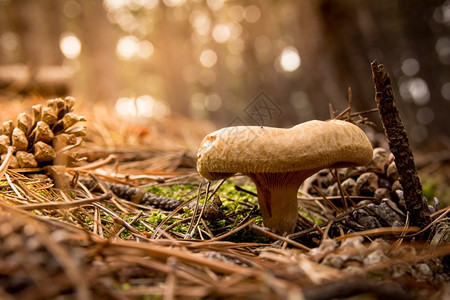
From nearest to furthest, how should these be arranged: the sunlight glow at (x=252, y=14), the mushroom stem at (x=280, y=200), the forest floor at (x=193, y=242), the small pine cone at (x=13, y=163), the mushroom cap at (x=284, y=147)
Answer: the forest floor at (x=193, y=242) < the mushroom cap at (x=284, y=147) < the mushroom stem at (x=280, y=200) < the small pine cone at (x=13, y=163) < the sunlight glow at (x=252, y=14)

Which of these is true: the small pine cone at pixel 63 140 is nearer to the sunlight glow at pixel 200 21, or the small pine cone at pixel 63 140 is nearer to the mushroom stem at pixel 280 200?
→ the mushroom stem at pixel 280 200

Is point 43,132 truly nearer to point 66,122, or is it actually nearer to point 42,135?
point 42,135

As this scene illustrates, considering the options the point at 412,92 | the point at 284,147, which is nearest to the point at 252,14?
the point at 412,92

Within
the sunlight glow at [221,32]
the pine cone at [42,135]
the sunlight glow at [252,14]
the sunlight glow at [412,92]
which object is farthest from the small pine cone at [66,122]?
the sunlight glow at [252,14]

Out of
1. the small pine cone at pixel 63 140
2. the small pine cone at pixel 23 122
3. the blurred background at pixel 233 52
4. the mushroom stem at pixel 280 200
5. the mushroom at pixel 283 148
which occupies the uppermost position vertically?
the blurred background at pixel 233 52

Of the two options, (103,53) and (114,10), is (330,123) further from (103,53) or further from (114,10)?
(114,10)

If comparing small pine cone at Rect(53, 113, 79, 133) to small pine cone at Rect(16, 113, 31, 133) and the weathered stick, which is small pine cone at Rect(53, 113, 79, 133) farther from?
the weathered stick

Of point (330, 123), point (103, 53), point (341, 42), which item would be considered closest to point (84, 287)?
point (330, 123)

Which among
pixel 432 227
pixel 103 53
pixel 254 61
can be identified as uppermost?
pixel 254 61
